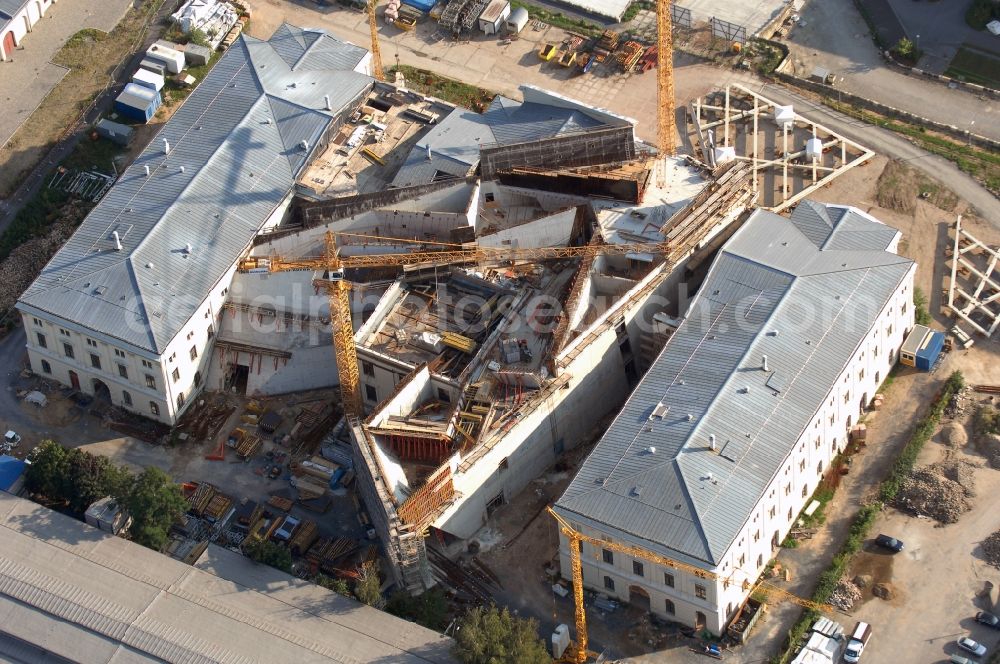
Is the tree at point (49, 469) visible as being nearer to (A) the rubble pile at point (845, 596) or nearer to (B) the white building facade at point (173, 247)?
(B) the white building facade at point (173, 247)

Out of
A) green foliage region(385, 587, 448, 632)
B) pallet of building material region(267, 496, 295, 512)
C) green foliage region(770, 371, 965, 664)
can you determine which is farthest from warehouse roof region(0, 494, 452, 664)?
green foliage region(770, 371, 965, 664)

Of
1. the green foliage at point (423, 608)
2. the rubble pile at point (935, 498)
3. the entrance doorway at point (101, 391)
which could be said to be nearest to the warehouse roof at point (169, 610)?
the green foliage at point (423, 608)

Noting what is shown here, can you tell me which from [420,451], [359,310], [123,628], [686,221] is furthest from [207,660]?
[686,221]

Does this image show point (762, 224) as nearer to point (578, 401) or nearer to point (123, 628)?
point (578, 401)

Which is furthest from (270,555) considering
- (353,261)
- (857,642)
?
(857,642)

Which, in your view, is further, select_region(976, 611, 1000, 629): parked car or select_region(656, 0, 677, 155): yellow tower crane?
select_region(656, 0, 677, 155): yellow tower crane

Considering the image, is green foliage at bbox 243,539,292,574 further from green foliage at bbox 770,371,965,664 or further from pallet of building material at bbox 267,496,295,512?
green foliage at bbox 770,371,965,664

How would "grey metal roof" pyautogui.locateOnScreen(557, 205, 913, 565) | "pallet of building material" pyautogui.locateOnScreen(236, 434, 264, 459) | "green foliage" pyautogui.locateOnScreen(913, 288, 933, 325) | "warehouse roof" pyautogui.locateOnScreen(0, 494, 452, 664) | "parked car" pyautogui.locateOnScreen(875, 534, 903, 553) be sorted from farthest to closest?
"green foliage" pyautogui.locateOnScreen(913, 288, 933, 325)
"pallet of building material" pyautogui.locateOnScreen(236, 434, 264, 459)
"parked car" pyautogui.locateOnScreen(875, 534, 903, 553)
"grey metal roof" pyautogui.locateOnScreen(557, 205, 913, 565)
"warehouse roof" pyautogui.locateOnScreen(0, 494, 452, 664)
